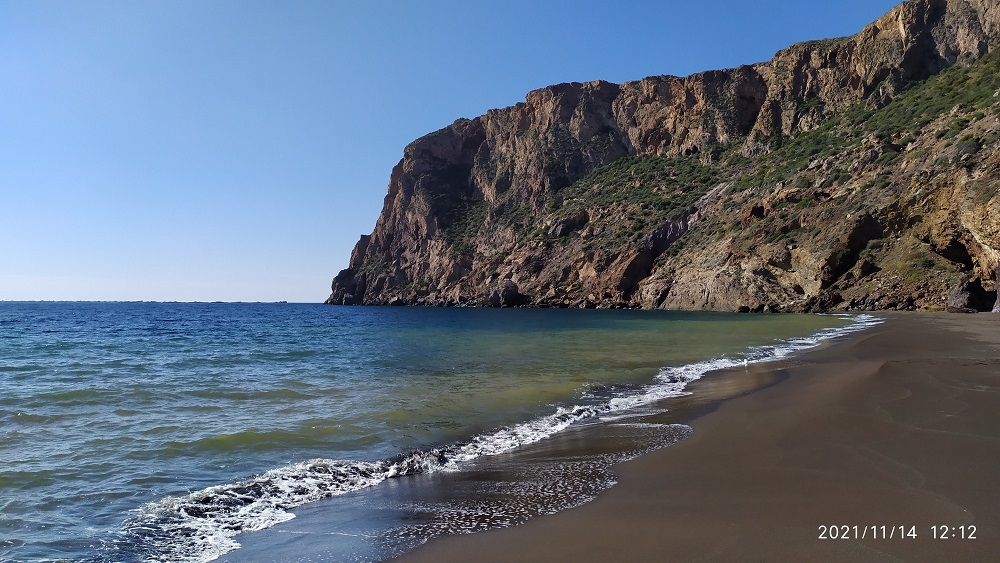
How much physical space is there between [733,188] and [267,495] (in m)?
67.1

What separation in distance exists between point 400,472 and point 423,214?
103095mm

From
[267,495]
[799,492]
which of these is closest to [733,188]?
[799,492]

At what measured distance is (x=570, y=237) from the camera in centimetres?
7900

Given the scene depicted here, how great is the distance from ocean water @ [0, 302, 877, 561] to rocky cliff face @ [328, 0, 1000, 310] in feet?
110

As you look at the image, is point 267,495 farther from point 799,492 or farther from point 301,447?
point 799,492

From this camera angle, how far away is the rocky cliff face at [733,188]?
41312 mm

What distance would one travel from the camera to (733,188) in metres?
64.8

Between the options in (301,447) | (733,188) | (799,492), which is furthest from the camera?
(733,188)

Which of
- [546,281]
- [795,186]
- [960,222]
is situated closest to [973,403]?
[960,222]

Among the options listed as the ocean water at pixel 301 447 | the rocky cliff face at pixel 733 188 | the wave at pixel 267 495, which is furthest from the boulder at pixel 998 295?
the wave at pixel 267 495

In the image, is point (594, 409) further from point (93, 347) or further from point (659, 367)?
point (93, 347)

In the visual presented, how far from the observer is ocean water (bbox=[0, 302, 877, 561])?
16.1 feet

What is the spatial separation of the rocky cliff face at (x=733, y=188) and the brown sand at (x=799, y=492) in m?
32.9
